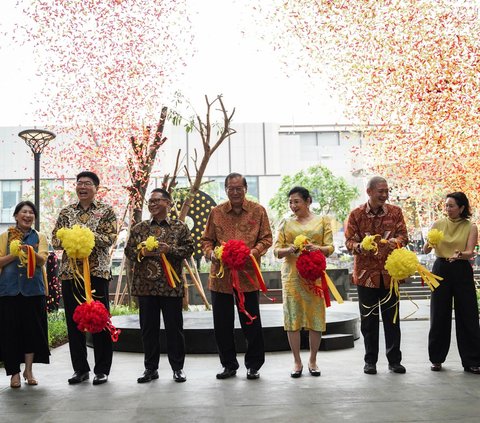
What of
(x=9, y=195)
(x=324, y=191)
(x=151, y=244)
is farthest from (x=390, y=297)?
(x=9, y=195)

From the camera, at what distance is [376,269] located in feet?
14.9

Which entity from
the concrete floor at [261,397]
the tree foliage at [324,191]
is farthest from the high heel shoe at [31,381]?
the tree foliage at [324,191]

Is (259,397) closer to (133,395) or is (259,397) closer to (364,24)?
(133,395)

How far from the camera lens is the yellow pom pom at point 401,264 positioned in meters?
4.25

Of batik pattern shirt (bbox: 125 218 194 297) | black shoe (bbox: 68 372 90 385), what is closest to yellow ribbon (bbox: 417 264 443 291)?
batik pattern shirt (bbox: 125 218 194 297)

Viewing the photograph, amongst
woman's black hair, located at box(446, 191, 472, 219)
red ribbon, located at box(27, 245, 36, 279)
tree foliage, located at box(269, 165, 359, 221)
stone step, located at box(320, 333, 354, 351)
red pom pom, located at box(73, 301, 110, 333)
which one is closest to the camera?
red pom pom, located at box(73, 301, 110, 333)

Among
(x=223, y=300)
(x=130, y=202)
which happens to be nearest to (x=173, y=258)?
(x=223, y=300)

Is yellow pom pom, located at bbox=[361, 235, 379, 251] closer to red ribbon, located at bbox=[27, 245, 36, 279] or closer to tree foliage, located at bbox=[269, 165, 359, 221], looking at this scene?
red ribbon, located at bbox=[27, 245, 36, 279]

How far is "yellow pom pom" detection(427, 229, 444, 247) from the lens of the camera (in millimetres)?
4551

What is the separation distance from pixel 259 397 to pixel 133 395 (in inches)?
32.9

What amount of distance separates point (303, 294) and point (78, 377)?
179 cm

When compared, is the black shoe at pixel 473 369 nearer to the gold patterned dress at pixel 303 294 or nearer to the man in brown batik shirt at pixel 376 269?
the man in brown batik shirt at pixel 376 269

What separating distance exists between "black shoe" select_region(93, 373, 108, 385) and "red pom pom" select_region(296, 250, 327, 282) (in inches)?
64.4

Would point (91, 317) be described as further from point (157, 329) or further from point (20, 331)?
point (20, 331)
